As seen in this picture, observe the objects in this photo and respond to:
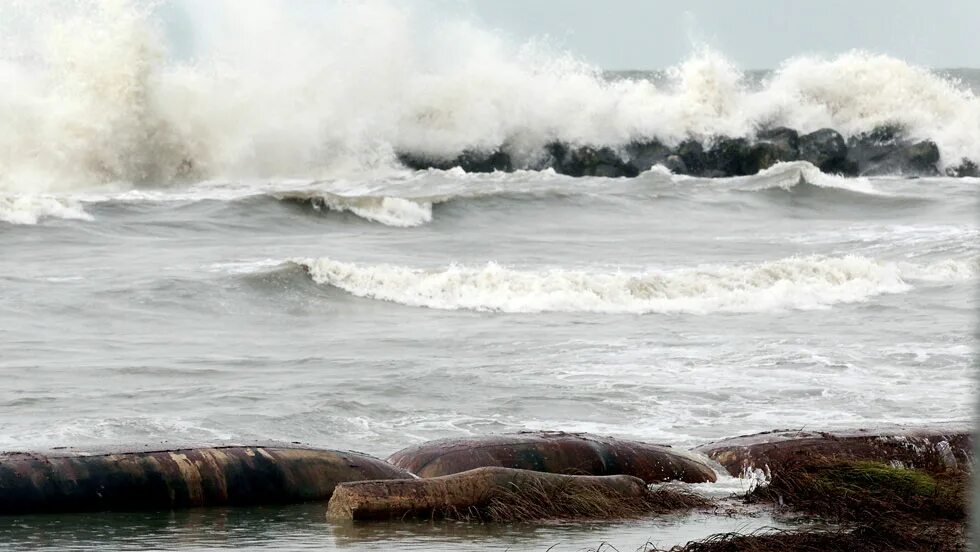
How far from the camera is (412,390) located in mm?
10812

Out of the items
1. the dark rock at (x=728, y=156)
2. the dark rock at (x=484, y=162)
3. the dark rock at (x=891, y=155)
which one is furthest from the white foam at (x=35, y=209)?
the dark rock at (x=891, y=155)

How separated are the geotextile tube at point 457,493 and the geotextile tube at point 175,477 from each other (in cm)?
49

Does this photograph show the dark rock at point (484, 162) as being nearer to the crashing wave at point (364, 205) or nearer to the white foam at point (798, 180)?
the white foam at point (798, 180)

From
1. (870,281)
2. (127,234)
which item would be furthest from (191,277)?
(870,281)

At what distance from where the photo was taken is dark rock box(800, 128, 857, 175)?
121ft

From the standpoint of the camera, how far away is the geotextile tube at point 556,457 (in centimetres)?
684

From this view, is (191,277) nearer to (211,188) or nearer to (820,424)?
(820,424)

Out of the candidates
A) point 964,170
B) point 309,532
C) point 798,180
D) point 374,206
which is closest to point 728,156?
point 798,180

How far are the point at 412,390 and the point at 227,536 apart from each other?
17.0 feet

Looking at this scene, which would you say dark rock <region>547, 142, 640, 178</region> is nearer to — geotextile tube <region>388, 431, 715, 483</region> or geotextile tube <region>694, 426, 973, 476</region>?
geotextile tube <region>694, 426, 973, 476</region>

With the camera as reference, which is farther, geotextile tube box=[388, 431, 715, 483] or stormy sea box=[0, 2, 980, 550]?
stormy sea box=[0, 2, 980, 550]

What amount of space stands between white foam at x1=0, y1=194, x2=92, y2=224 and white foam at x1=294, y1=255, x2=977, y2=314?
559cm

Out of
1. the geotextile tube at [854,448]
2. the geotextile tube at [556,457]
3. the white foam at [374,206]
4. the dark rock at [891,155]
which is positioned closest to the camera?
the geotextile tube at [556,457]

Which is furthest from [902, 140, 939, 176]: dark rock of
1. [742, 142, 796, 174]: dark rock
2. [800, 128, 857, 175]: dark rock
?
[742, 142, 796, 174]: dark rock
